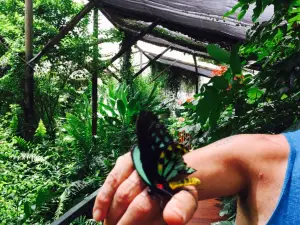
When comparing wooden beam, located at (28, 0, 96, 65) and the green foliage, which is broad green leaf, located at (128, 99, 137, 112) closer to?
the green foliage

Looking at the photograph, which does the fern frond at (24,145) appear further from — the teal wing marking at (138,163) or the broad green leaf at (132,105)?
the teal wing marking at (138,163)

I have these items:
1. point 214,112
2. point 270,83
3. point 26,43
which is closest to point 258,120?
point 270,83

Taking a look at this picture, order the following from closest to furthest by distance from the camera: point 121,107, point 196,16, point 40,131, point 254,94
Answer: point 254,94 → point 196,16 → point 40,131 → point 121,107

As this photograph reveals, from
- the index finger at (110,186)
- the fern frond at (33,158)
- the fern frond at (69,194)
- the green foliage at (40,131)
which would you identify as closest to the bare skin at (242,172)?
the index finger at (110,186)

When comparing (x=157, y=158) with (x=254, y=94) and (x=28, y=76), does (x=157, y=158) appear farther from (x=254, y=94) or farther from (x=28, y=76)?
(x=28, y=76)

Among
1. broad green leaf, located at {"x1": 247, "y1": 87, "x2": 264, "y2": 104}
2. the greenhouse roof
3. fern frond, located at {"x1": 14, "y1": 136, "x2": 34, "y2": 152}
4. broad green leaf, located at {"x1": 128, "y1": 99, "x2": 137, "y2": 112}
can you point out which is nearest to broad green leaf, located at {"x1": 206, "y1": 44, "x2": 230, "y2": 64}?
A: broad green leaf, located at {"x1": 247, "y1": 87, "x2": 264, "y2": 104}

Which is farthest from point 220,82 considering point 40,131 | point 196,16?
point 40,131

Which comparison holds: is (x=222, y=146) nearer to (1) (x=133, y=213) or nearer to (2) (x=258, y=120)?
(1) (x=133, y=213)
